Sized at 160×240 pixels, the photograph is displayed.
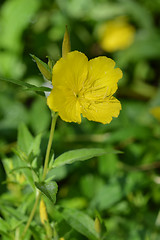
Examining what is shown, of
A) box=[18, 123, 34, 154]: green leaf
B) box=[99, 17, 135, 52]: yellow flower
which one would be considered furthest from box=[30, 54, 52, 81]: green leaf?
box=[99, 17, 135, 52]: yellow flower

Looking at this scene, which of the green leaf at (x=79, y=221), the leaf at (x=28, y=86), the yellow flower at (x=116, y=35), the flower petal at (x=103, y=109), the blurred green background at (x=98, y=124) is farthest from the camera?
the yellow flower at (x=116, y=35)

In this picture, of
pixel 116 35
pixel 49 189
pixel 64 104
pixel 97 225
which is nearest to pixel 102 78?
pixel 64 104

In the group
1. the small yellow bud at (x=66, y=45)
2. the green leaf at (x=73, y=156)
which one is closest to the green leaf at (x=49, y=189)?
the green leaf at (x=73, y=156)

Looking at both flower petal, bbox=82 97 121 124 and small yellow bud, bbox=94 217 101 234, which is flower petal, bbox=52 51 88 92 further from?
small yellow bud, bbox=94 217 101 234

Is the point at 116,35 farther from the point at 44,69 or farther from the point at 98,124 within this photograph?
the point at 44,69

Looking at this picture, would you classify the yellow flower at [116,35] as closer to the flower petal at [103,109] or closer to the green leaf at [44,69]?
the flower petal at [103,109]

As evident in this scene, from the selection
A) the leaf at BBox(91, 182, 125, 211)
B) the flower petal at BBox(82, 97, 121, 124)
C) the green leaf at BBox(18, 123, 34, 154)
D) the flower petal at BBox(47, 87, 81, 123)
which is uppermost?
the flower petal at BBox(47, 87, 81, 123)
